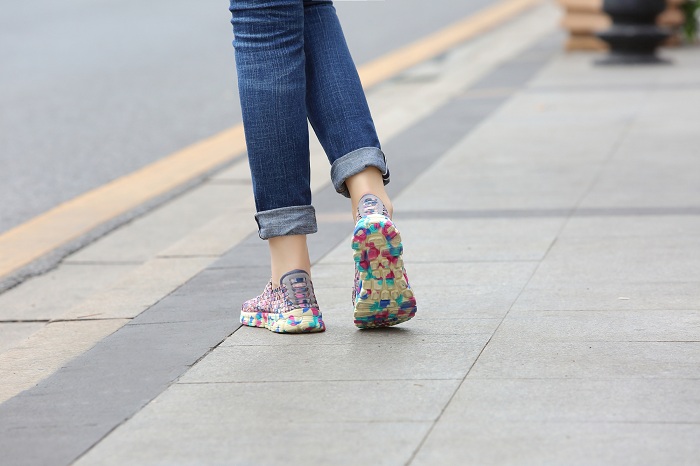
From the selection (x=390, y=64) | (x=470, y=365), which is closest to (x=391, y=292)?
(x=470, y=365)

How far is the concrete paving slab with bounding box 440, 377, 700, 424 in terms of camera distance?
7.86 feet

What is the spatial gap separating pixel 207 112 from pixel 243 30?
4.78 meters

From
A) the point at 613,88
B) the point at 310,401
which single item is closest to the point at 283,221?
the point at 310,401

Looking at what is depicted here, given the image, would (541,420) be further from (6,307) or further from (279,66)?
(6,307)

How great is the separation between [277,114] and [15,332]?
1.02 meters

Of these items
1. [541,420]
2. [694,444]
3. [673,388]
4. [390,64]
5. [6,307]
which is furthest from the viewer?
[390,64]

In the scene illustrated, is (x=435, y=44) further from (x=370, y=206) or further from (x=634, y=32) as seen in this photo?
(x=370, y=206)

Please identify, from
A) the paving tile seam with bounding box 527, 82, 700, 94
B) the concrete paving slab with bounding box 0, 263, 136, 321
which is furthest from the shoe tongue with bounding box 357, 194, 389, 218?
the paving tile seam with bounding box 527, 82, 700, 94

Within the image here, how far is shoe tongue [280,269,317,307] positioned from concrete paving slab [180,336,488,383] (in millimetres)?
122

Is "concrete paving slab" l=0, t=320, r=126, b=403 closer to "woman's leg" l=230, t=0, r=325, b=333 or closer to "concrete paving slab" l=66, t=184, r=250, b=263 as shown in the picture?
"woman's leg" l=230, t=0, r=325, b=333

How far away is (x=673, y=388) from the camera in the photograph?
2553 millimetres

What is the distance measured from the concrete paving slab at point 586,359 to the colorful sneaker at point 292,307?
44 cm

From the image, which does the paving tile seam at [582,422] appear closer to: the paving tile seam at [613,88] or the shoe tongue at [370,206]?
the shoe tongue at [370,206]

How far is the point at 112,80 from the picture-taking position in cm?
A: 895
